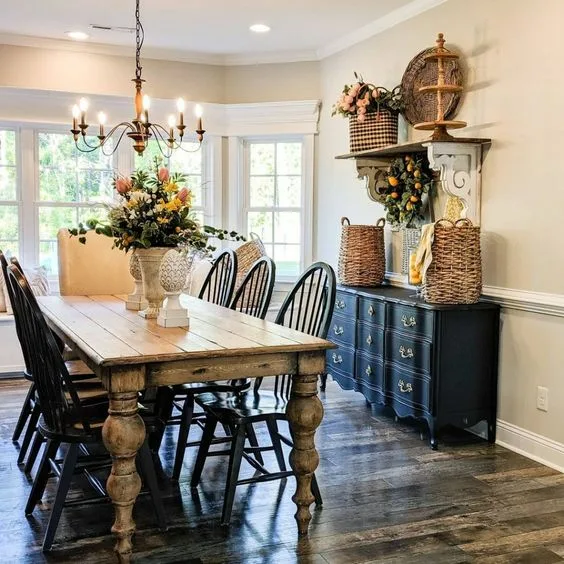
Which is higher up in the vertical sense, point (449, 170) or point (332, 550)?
point (449, 170)

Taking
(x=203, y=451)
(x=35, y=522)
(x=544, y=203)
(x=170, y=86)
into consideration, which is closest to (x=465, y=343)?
(x=544, y=203)

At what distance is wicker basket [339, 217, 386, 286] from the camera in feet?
15.0

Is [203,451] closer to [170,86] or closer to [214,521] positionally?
[214,521]

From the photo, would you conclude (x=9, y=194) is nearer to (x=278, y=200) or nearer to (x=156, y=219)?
(x=278, y=200)

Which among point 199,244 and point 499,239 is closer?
point 199,244

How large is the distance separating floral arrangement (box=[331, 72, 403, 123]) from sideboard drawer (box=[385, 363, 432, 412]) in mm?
1728

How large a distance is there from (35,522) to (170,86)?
4.12 m

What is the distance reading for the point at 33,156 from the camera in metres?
5.69

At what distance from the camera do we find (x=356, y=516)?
2842 millimetres

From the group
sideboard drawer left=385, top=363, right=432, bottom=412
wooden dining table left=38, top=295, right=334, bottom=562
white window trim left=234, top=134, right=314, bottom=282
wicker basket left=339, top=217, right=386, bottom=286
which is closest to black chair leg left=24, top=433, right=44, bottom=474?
wooden dining table left=38, top=295, right=334, bottom=562

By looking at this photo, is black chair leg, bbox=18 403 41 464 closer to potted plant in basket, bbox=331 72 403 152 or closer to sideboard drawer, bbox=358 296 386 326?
sideboard drawer, bbox=358 296 386 326

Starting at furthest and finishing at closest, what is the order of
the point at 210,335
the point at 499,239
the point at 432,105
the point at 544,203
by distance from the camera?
the point at 432,105, the point at 499,239, the point at 544,203, the point at 210,335

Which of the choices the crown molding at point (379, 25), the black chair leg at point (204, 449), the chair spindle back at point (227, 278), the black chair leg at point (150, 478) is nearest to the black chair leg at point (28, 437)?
the black chair leg at point (204, 449)

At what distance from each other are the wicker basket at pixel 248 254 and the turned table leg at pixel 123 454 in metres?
3.26
